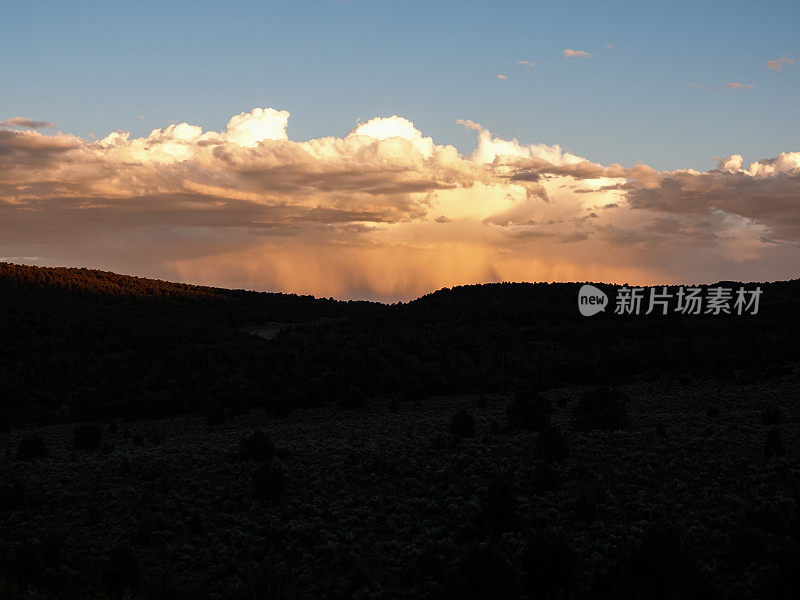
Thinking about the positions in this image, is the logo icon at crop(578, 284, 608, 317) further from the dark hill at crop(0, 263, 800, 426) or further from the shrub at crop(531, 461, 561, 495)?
the shrub at crop(531, 461, 561, 495)

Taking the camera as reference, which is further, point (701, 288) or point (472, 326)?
point (701, 288)

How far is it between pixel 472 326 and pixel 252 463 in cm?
7650

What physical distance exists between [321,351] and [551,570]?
6082cm

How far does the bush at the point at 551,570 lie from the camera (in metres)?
17.1

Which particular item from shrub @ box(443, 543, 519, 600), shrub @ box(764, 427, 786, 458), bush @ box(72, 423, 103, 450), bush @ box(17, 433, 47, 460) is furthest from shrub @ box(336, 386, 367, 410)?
shrub @ box(443, 543, 519, 600)

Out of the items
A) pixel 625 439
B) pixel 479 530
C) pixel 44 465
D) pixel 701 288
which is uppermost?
pixel 701 288

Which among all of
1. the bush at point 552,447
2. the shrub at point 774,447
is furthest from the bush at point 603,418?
the shrub at point 774,447

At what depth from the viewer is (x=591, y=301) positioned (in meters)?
116

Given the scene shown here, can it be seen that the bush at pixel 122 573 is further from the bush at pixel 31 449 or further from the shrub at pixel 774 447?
the shrub at pixel 774 447

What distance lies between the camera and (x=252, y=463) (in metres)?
30.2

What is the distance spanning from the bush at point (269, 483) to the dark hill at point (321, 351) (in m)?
25.3

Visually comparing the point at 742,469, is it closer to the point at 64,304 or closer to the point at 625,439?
the point at 625,439

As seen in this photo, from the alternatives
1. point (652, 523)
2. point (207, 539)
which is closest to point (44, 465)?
point (207, 539)

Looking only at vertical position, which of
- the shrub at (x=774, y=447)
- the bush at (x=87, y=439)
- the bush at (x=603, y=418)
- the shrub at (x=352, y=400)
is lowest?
the bush at (x=87, y=439)
